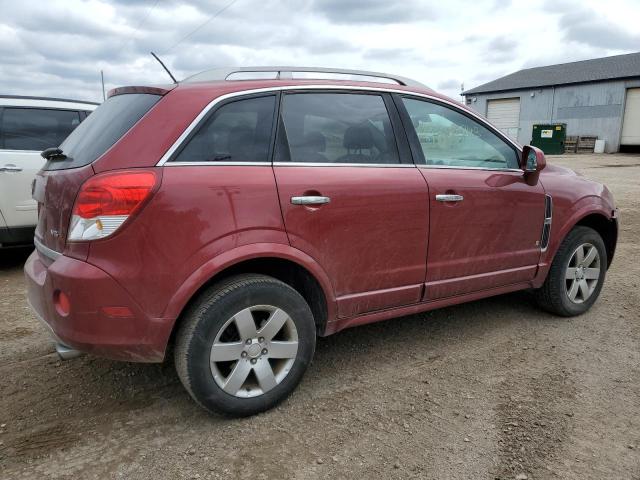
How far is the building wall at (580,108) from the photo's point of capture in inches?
1135

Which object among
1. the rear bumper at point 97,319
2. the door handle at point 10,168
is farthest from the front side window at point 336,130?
the door handle at point 10,168

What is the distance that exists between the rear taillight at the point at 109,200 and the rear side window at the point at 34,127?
374 centimetres

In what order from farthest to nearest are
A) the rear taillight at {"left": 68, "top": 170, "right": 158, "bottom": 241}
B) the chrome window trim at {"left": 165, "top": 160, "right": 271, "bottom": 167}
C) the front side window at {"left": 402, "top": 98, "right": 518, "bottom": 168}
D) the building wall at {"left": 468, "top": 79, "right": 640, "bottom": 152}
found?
the building wall at {"left": 468, "top": 79, "right": 640, "bottom": 152}
the front side window at {"left": 402, "top": 98, "right": 518, "bottom": 168}
the chrome window trim at {"left": 165, "top": 160, "right": 271, "bottom": 167}
the rear taillight at {"left": 68, "top": 170, "right": 158, "bottom": 241}

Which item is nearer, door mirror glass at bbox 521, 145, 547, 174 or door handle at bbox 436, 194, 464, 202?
door handle at bbox 436, 194, 464, 202

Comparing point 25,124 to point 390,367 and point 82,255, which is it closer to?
point 82,255

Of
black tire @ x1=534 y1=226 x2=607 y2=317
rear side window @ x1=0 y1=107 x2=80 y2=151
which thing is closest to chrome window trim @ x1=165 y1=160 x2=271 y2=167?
black tire @ x1=534 y1=226 x2=607 y2=317

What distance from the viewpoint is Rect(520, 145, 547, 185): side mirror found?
11.8 ft

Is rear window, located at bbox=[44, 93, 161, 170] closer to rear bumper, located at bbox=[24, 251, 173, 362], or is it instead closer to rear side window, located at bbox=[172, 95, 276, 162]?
rear side window, located at bbox=[172, 95, 276, 162]

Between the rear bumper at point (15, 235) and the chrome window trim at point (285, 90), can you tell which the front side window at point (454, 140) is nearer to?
the chrome window trim at point (285, 90)

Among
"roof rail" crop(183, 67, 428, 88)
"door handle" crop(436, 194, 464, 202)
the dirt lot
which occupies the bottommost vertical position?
the dirt lot

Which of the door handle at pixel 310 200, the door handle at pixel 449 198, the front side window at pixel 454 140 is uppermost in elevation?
the front side window at pixel 454 140

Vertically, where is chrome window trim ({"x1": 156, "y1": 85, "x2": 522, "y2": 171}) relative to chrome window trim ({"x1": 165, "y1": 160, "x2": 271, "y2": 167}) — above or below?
above

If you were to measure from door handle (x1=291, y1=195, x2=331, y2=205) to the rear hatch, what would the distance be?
33.7 inches

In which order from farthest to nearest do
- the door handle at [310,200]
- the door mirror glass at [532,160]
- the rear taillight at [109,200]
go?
the door mirror glass at [532,160]
the door handle at [310,200]
the rear taillight at [109,200]
